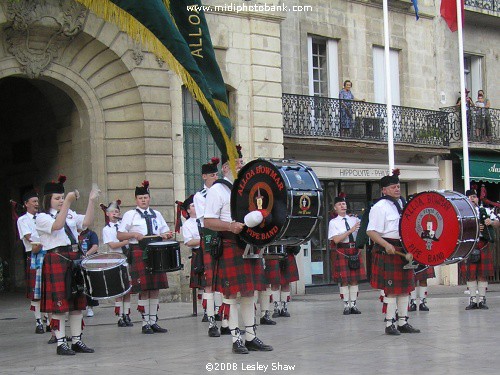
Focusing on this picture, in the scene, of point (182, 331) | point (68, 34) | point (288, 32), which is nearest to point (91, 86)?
point (68, 34)

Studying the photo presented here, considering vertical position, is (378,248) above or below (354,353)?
above

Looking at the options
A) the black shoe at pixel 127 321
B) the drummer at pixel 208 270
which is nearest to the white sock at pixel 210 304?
the drummer at pixel 208 270

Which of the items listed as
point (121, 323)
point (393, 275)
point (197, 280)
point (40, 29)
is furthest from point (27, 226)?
point (40, 29)

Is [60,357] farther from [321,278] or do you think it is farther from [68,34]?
[321,278]

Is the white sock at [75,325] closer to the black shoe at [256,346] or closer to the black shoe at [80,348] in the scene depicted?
the black shoe at [80,348]

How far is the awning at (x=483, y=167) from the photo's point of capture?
26281mm

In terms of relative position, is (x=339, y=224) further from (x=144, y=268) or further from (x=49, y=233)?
(x=49, y=233)

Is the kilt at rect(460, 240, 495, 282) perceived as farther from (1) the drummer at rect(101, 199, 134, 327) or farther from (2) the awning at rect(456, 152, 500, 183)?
(2) the awning at rect(456, 152, 500, 183)

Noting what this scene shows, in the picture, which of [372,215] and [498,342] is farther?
[372,215]

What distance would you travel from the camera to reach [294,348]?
9.89 m

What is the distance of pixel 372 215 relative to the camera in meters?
11.0

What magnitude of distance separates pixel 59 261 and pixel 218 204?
1.86 m

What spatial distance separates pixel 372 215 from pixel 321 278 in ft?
39.8

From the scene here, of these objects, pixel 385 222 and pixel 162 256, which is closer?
pixel 385 222
